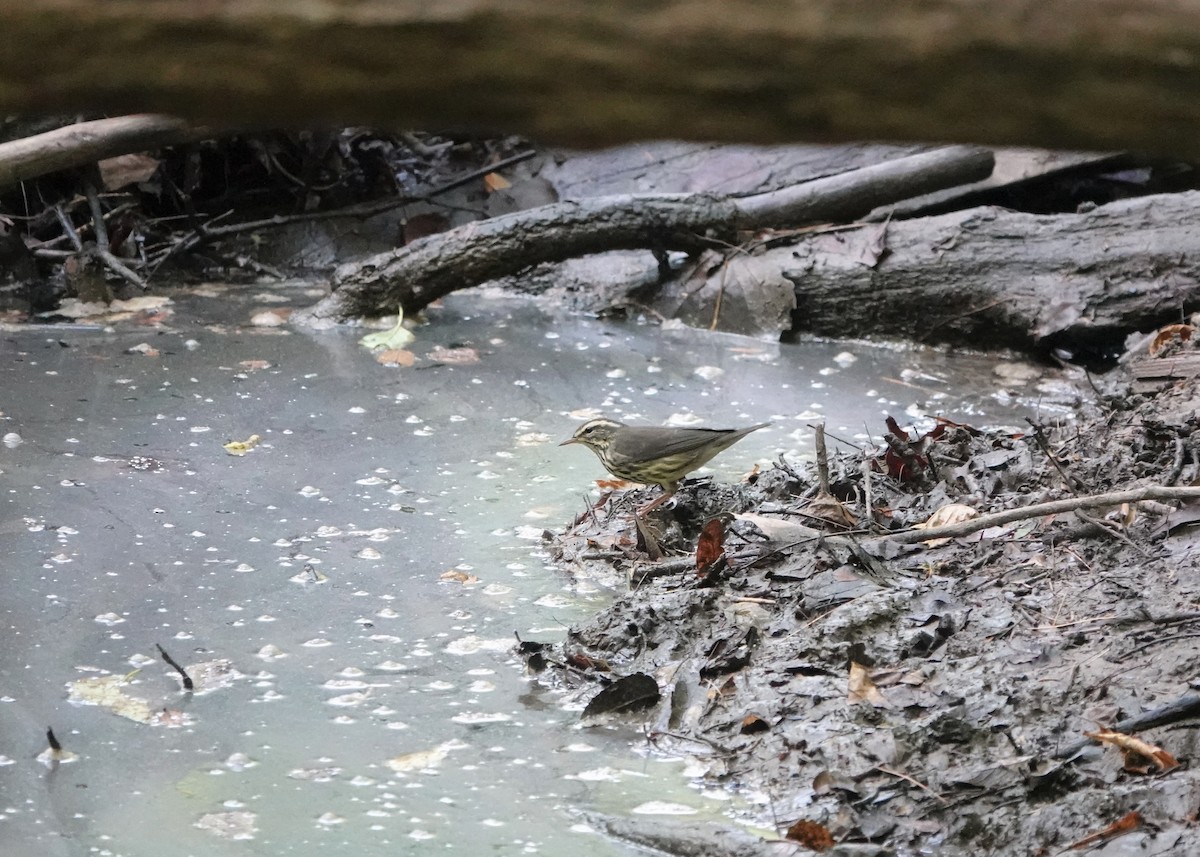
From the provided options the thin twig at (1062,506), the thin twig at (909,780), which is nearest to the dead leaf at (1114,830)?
the thin twig at (909,780)

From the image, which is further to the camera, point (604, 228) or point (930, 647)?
point (604, 228)

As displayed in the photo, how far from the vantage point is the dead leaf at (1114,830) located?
2828 millimetres

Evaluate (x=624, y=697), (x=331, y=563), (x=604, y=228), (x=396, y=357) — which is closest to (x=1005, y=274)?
(x=604, y=228)

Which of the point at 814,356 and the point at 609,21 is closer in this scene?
the point at 609,21

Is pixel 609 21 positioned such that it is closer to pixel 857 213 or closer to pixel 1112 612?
pixel 1112 612

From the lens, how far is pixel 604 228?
8781 mm

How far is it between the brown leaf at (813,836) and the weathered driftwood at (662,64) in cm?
210

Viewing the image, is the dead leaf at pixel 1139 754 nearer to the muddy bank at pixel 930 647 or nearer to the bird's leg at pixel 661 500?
the muddy bank at pixel 930 647

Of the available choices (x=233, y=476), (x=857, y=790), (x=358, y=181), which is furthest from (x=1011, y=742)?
(x=358, y=181)

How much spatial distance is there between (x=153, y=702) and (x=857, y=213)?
270 inches

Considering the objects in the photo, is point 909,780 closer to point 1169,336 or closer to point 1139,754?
point 1139,754

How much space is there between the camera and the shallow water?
3.34 metres

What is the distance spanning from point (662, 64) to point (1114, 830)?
2.22 m

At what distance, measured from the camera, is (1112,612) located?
11.9 ft
